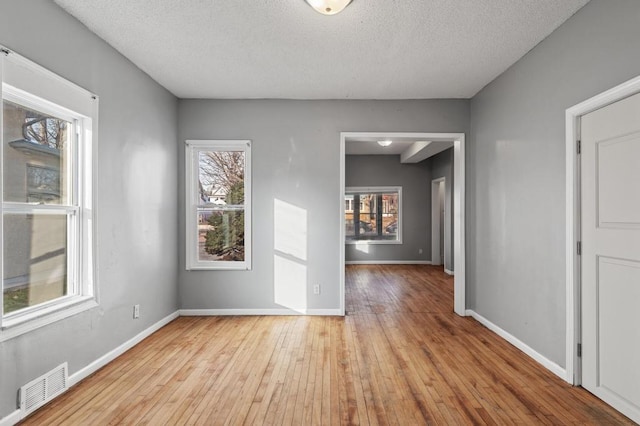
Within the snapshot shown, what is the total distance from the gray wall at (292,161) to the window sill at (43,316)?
1699 mm

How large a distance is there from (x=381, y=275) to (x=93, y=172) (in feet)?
18.7

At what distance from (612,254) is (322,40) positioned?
8.57 feet

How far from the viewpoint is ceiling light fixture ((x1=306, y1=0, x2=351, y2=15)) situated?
2.29 m

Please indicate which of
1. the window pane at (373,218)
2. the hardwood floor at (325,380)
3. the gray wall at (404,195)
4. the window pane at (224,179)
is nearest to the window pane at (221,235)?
the window pane at (224,179)

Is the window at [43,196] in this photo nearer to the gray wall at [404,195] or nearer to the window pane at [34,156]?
the window pane at [34,156]

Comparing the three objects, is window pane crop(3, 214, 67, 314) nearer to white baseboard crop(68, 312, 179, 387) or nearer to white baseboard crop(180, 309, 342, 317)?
white baseboard crop(68, 312, 179, 387)

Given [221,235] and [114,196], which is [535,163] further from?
[114,196]

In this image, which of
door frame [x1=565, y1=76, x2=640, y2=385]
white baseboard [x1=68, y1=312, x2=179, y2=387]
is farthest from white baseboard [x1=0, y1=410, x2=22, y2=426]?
door frame [x1=565, y1=76, x2=640, y2=385]

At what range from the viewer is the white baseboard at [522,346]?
107 inches

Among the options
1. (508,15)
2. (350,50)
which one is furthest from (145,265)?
(508,15)

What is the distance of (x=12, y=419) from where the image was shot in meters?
2.05

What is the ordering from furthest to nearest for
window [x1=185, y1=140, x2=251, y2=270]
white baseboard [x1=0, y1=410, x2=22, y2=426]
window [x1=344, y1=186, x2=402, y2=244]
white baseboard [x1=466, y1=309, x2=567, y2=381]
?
window [x1=344, y1=186, x2=402, y2=244] < window [x1=185, y1=140, x2=251, y2=270] < white baseboard [x1=466, y1=309, x2=567, y2=381] < white baseboard [x1=0, y1=410, x2=22, y2=426]

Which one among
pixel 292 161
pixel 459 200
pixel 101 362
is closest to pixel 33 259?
pixel 101 362

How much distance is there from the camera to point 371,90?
4.04m
